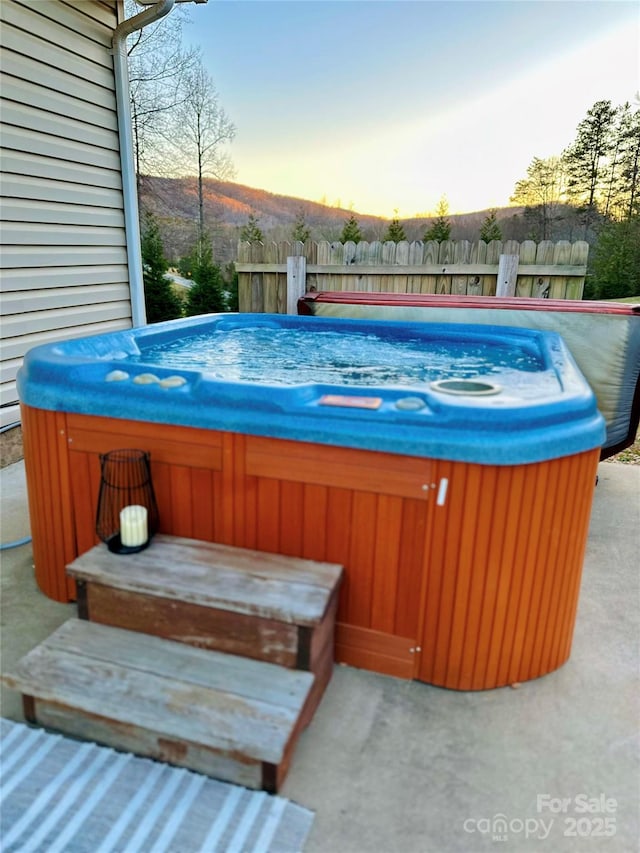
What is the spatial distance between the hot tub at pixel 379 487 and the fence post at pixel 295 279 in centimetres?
318

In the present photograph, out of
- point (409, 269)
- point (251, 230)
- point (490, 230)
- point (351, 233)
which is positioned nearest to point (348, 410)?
point (409, 269)

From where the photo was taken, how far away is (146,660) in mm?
1409

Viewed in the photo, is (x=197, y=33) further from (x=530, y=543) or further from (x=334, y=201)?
(x=530, y=543)

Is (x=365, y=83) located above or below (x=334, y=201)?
above

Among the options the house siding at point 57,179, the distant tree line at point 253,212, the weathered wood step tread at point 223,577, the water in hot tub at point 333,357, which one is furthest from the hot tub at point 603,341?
the distant tree line at point 253,212

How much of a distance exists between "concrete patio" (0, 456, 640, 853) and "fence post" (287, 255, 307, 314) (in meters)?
3.58

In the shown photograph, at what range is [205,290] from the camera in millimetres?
7988

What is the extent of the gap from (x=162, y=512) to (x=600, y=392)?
2746 millimetres

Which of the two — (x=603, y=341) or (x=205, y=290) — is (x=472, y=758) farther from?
(x=205, y=290)

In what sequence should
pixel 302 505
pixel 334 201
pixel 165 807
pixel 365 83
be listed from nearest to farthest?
pixel 165 807, pixel 302 505, pixel 365 83, pixel 334 201

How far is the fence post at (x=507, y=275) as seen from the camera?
4550 mm

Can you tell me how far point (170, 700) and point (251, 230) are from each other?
11.7 meters

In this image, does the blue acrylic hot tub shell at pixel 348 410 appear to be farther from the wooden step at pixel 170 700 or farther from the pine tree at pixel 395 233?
the pine tree at pixel 395 233

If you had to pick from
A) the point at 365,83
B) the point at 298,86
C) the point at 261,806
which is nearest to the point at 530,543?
the point at 261,806
